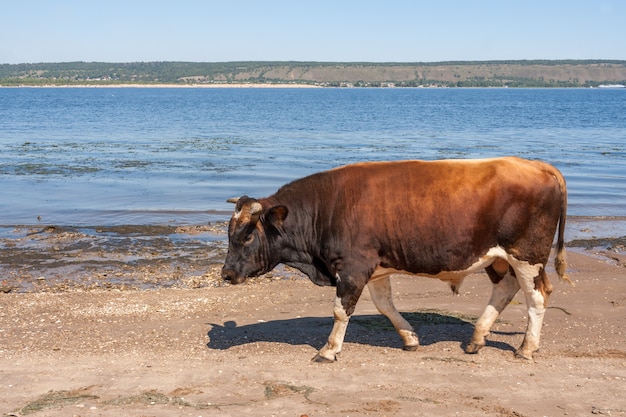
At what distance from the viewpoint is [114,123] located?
228 ft

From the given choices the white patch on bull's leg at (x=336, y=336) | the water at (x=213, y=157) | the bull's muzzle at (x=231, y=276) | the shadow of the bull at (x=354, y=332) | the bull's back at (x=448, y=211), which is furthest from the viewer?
the water at (x=213, y=157)

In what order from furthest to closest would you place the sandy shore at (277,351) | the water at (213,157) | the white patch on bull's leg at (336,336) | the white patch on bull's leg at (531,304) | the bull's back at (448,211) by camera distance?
the water at (213,157) → the white patch on bull's leg at (336,336) → the white patch on bull's leg at (531,304) → the bull's back at (448,211) → the sandy shore at (277,351)

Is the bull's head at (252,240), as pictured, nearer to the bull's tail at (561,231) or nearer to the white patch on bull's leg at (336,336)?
the white patch on bull's leg at (336,336)

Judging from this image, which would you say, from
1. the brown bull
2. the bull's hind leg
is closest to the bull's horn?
the brown bull

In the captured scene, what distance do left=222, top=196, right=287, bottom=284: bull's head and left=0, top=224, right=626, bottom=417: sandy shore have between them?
949 mm

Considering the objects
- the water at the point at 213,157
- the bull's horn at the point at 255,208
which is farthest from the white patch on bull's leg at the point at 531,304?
the water at the point at 213,157

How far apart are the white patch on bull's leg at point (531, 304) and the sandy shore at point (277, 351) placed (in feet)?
0.57

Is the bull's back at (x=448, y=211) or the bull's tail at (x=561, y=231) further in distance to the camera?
the bull's tail at (x=561, y=231)

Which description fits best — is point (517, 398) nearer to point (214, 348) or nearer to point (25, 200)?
point (214, 348)

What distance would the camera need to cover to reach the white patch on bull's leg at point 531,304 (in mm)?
9219

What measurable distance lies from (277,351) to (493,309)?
2.51 metres

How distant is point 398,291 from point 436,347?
309cm

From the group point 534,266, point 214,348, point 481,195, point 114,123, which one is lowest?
point 114,123

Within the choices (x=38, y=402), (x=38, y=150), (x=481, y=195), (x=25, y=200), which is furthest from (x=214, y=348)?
(x=38, y=150)
